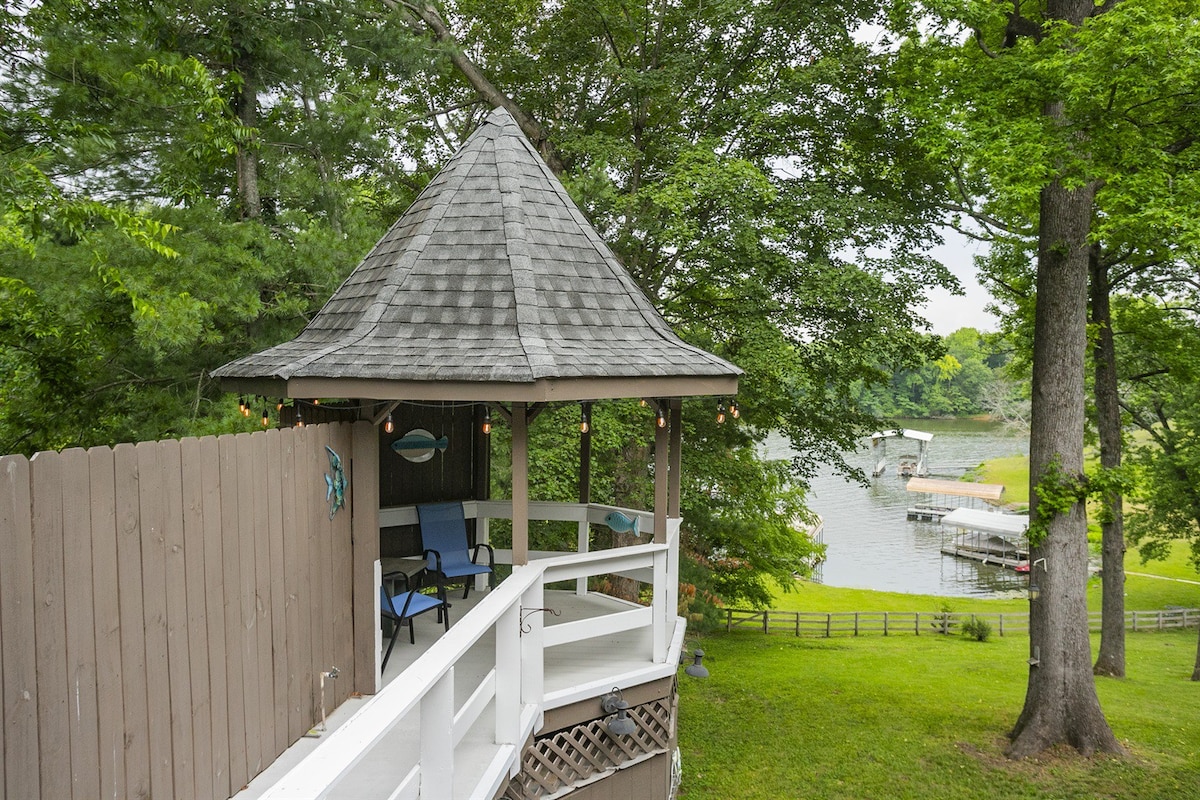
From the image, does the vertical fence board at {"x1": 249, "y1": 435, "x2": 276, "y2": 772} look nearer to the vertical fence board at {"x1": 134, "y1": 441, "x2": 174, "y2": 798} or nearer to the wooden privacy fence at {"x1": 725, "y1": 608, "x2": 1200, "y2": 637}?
the vertical fence board at {"x1": 134, "y1": 441, "x2": 174, "y2": 798}

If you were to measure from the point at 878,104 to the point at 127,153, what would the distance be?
31.0 ft

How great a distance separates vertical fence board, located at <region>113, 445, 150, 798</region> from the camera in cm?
239

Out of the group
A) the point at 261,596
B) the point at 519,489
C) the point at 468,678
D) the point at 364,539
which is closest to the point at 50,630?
the point at 261,596

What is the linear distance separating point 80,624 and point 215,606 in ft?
2.53

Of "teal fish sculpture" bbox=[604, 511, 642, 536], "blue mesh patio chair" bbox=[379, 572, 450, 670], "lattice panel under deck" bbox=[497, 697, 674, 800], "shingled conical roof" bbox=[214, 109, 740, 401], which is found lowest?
"lattice panel under deck" bbox=[497, 697, 674, 800]

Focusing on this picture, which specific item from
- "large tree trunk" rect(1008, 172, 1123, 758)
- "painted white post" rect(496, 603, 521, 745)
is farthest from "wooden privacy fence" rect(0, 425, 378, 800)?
"large tree trunk" rect(1008, 172, 1123, 758)

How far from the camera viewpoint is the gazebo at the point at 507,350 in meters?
4.39

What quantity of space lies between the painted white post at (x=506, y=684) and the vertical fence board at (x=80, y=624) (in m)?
1.90

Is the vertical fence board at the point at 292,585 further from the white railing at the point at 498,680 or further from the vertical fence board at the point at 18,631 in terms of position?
the vertical fence board at the point at 18,631

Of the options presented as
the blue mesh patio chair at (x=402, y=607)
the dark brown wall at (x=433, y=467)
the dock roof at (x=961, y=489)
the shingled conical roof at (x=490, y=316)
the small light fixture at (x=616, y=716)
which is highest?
the shingled conical roof at (x=490, y=316)

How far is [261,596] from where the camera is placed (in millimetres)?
3371

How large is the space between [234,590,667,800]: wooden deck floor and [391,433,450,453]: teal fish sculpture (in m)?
1.36

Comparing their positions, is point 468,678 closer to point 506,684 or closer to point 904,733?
point 506,684

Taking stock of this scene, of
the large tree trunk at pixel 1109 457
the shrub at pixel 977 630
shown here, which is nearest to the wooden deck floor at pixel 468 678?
the large tree trunk at pixel 1109 457
